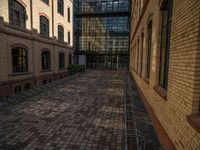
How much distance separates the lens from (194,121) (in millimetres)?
2637

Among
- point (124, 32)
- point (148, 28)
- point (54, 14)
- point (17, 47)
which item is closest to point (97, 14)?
point (124, 32)

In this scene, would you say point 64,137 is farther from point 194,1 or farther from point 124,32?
point 124,32

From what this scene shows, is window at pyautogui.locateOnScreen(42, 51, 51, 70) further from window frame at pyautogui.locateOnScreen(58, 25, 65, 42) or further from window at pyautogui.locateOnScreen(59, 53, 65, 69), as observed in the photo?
window frame at pyautogui.locateOnScreen(58, 25, 65, 42)

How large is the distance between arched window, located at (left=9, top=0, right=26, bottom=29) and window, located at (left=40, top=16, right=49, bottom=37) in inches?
102

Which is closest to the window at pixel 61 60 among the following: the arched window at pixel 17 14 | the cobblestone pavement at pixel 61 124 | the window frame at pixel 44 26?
the window frame at pixel 44 26

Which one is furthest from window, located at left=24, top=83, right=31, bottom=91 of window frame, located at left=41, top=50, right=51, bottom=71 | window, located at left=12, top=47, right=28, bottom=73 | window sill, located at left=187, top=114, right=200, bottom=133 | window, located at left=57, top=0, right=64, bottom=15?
window sill, located at left=187, top=114, right=200, bottom=133

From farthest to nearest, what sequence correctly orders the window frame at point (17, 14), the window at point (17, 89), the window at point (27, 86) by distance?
the window at point (27, 86), the window at point (17, 89), the window frame at point (17, 14)

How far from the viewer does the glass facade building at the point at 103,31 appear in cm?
3344

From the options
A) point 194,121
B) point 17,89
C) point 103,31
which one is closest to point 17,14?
point 17,89

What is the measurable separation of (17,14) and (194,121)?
1288cm

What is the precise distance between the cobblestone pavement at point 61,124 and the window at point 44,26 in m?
8.08

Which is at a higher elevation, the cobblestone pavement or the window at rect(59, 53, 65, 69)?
the window at rect(59, 53, 65, 69)

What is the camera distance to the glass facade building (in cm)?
3344

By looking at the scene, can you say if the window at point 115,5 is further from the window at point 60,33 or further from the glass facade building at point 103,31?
the window at point 60,33
